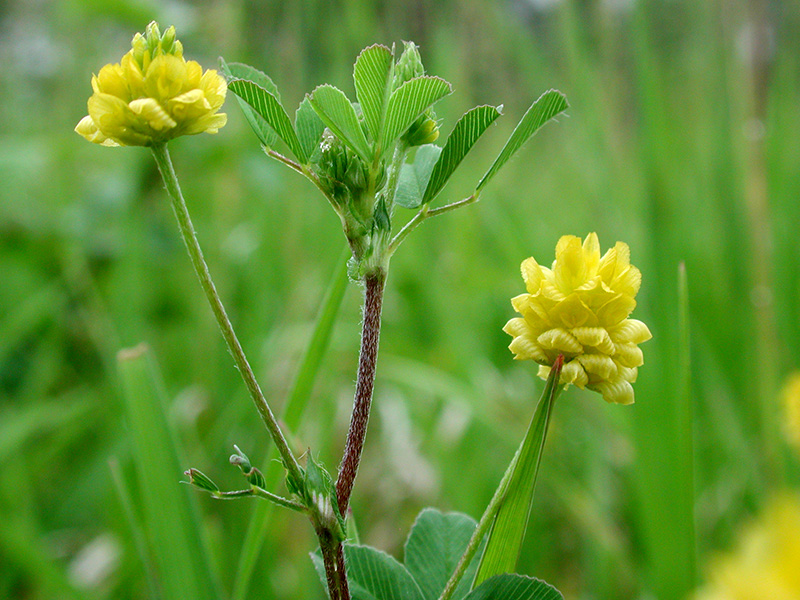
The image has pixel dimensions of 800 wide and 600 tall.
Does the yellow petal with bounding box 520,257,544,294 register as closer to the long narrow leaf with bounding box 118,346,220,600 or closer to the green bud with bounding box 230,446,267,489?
the green bud with bounding box 230,446,267,489

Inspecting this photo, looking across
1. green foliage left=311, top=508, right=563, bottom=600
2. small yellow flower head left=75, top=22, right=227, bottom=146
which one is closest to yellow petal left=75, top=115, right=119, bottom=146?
small yellow flower head left=75, top=22, right=227, bottom=146

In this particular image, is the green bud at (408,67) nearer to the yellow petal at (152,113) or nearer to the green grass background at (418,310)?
the yellow petal at (152,113)

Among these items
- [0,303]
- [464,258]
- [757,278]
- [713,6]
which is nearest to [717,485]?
[757,278]

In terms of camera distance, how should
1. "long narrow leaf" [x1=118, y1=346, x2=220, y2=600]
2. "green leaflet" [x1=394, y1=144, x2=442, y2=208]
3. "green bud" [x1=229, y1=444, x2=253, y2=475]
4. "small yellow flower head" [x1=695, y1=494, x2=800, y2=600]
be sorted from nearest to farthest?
"small yellow flower head" [x1=695, y1=494, x2=800, y2=600]
"green bud" [x1=229, y1=444, x2=253, y2=475]
"green leaflet" [x1=394, y1=144, x2=442, y2=208]
"long narrow leaf" [x1=118, y1=346, x2=220, y2=600]

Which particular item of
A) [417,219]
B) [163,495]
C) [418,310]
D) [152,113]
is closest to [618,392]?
[417,219]

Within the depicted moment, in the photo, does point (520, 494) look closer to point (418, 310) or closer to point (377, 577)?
point (377, 577)

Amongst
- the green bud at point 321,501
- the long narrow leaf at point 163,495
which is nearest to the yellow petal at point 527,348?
the green bud at point 321,501

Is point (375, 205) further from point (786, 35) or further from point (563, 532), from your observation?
point (786, 35)
